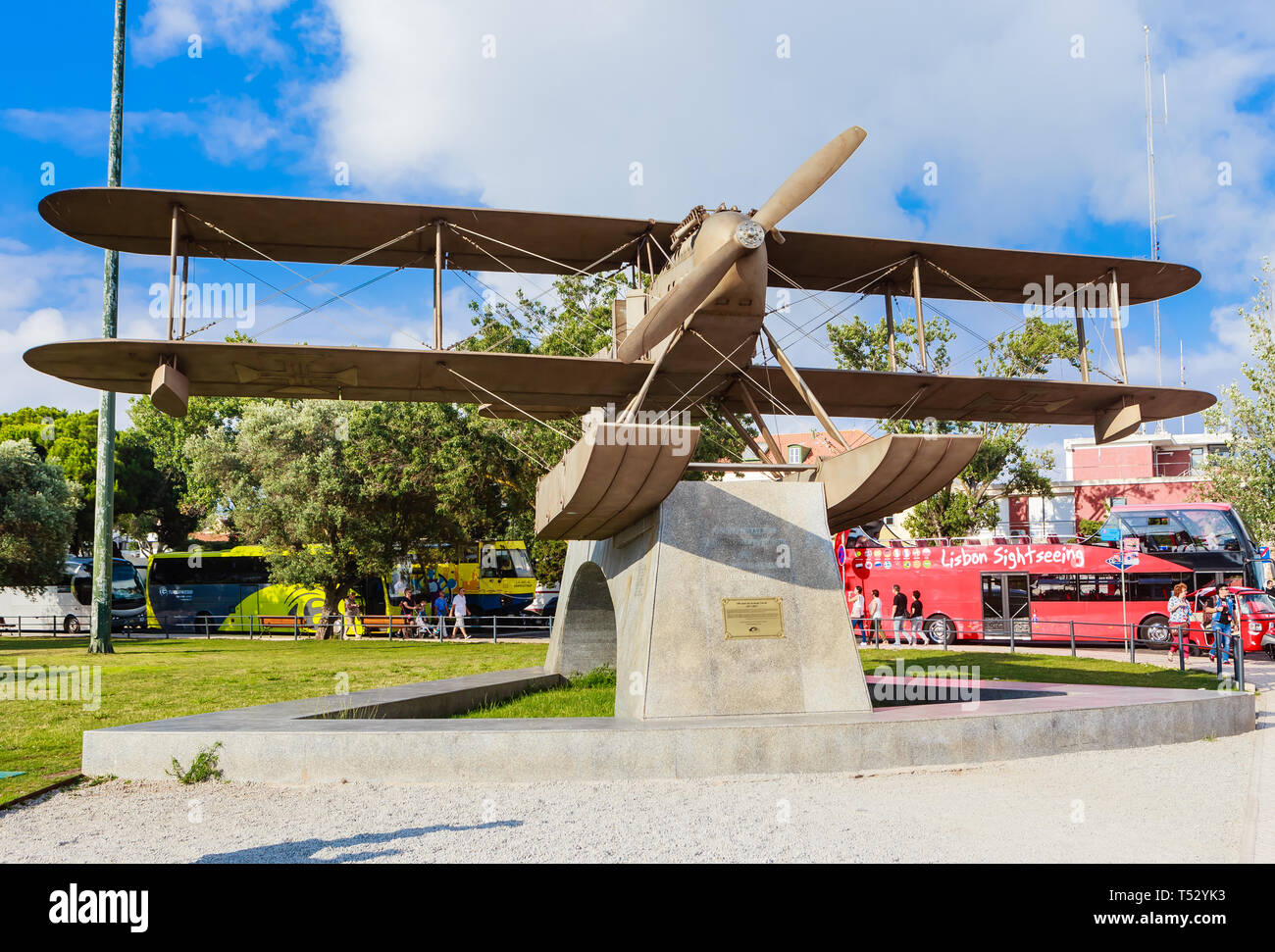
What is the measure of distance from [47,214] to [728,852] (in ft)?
38.4

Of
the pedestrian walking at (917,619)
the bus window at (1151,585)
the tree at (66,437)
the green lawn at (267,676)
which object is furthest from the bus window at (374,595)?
the bus window at (1151,585)

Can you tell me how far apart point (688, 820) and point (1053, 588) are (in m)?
25.9

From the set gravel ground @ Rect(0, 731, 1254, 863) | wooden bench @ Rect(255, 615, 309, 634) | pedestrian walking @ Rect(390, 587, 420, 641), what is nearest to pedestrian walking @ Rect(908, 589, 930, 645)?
pedestrian walking @ Rect(390, 587, 420, 641)

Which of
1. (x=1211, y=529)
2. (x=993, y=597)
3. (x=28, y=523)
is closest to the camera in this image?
(x=1211, y=529)

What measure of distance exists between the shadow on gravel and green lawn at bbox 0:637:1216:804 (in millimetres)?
3071

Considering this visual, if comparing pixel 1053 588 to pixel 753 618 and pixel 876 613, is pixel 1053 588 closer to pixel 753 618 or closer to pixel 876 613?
pixel 876 613

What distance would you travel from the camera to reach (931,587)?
101ft

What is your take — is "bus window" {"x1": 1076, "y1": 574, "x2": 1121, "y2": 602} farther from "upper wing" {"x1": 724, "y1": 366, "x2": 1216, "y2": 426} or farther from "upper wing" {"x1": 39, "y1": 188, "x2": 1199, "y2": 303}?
"upper wing" {"x1": 39, "y1": 188, "x2": 1199, "y2": 303}

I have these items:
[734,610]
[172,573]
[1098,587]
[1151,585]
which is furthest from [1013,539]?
[172,573]

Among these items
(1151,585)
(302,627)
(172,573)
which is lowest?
(302,627)

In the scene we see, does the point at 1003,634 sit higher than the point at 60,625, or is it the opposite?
the point at 1003,634

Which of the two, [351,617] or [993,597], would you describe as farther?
[351,617]

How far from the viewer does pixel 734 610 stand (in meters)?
9.88

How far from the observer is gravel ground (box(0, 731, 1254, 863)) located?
5750 mm
